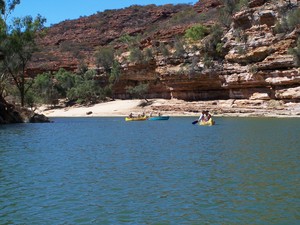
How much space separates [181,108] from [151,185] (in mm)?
50738

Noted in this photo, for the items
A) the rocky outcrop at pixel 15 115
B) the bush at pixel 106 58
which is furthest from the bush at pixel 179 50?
the rocky outcrop at pixel 15 115

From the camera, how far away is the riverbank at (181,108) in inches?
2130

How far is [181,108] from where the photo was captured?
6356cm

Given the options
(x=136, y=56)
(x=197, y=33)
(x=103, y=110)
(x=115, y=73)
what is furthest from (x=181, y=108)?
(x=115, y=73)

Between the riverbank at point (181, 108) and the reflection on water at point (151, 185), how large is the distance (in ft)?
106

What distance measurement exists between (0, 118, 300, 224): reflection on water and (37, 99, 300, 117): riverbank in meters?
32.4

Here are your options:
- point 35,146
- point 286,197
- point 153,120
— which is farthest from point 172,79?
point 286,197

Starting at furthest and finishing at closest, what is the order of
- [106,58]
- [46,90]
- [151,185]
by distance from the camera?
[106,58]
[46,90]
[151,185]

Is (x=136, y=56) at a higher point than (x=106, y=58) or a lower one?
lower

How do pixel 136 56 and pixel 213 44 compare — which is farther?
pixel 136 56

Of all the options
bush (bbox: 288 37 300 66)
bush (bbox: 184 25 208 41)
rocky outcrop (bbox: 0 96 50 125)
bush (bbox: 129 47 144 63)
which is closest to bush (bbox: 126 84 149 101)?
bush (bbox: 129 47 144 63)

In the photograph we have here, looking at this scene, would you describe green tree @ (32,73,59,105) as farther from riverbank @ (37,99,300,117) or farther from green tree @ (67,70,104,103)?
green tree @ (67,70,104,103)

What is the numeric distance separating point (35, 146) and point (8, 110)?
25401 millimetres

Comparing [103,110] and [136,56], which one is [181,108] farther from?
[136,56]
